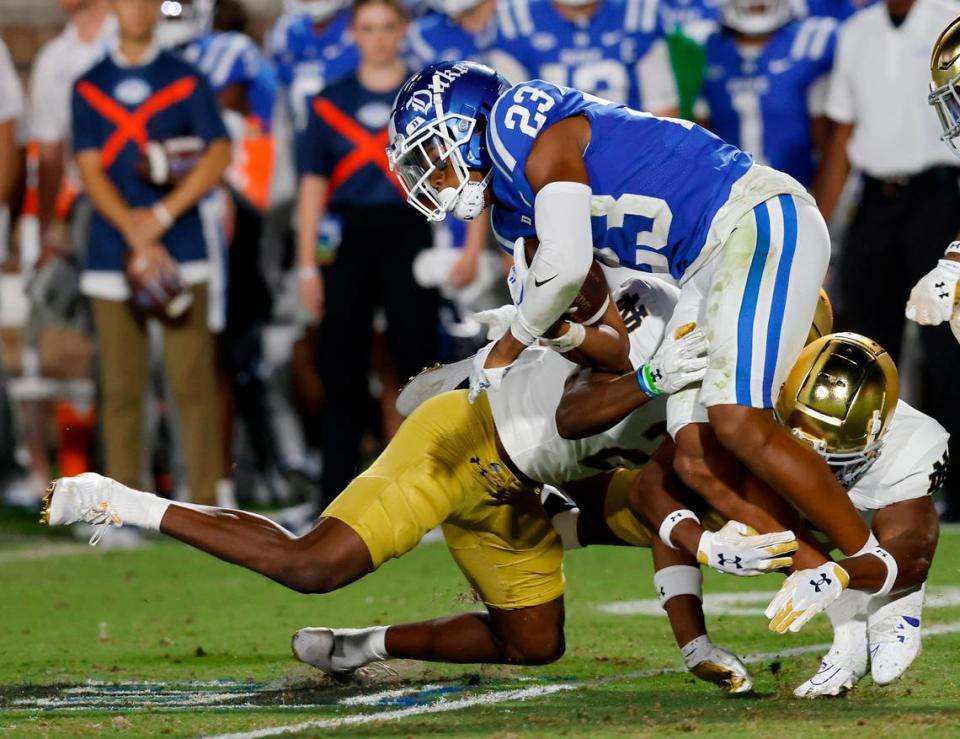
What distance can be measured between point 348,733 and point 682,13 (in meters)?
5.93

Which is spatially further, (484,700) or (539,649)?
(539,649)

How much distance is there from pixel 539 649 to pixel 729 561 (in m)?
0.84

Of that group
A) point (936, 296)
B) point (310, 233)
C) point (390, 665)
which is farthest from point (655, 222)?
point (310, 233)

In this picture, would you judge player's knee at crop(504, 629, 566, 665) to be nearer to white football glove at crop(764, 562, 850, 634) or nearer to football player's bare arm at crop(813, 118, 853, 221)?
white football glove at crop(764, 562, 850, 634)

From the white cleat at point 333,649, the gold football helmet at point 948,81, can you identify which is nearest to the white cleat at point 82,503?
the white cleat at point 333,649

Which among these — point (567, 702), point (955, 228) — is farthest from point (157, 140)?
point (567, 702)

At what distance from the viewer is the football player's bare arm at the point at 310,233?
8836mm

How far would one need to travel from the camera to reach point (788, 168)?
8984mm

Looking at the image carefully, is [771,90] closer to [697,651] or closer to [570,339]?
[570,339]

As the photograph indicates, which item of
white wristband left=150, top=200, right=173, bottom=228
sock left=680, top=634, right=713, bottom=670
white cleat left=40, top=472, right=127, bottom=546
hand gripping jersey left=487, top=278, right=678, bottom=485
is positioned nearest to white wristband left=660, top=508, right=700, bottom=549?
sock left=680, top=634, right=713, bottom=670

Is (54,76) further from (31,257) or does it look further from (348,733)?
(348,733)

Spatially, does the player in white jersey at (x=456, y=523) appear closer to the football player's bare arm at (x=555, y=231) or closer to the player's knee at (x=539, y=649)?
the player's knee at (x=539, y=649)

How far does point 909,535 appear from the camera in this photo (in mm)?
5105

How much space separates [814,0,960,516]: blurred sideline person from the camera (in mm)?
8453
